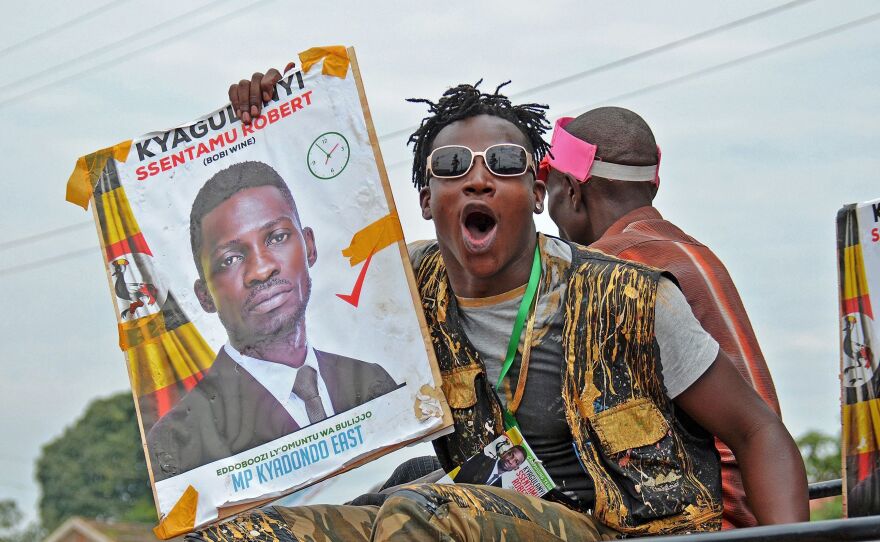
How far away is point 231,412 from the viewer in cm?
392

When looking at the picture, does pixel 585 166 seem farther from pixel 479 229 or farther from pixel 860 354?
pixel 860 354

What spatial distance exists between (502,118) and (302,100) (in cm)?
61

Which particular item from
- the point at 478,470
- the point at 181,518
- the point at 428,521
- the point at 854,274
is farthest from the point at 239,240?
the point at 854,274

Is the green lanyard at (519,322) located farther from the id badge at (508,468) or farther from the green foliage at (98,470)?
the green foliage at (98,470)

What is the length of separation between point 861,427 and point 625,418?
69cm

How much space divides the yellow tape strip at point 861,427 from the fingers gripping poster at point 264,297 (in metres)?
1.14

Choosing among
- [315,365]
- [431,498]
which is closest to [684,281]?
[315,365]

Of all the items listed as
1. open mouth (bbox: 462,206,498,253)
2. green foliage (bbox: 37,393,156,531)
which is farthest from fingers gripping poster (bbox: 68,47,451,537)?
green foliage (bbox: 37,393,156,531)

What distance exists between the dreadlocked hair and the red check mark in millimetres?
347

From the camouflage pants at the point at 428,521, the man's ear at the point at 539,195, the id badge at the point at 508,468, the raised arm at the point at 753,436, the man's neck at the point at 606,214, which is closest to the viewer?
the camouflage pants at the point at 428,521

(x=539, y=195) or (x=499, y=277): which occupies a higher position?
(x=539, y=195)

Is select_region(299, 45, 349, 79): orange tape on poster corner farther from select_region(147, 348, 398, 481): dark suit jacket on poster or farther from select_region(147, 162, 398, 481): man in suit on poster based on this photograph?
select_region(147, 348, 398, 481): dark suit jacket on poster

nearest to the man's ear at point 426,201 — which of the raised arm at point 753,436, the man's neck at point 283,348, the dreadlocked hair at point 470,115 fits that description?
the dreadlocked hair at point 470,115

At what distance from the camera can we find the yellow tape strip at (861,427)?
3717 millimetres
